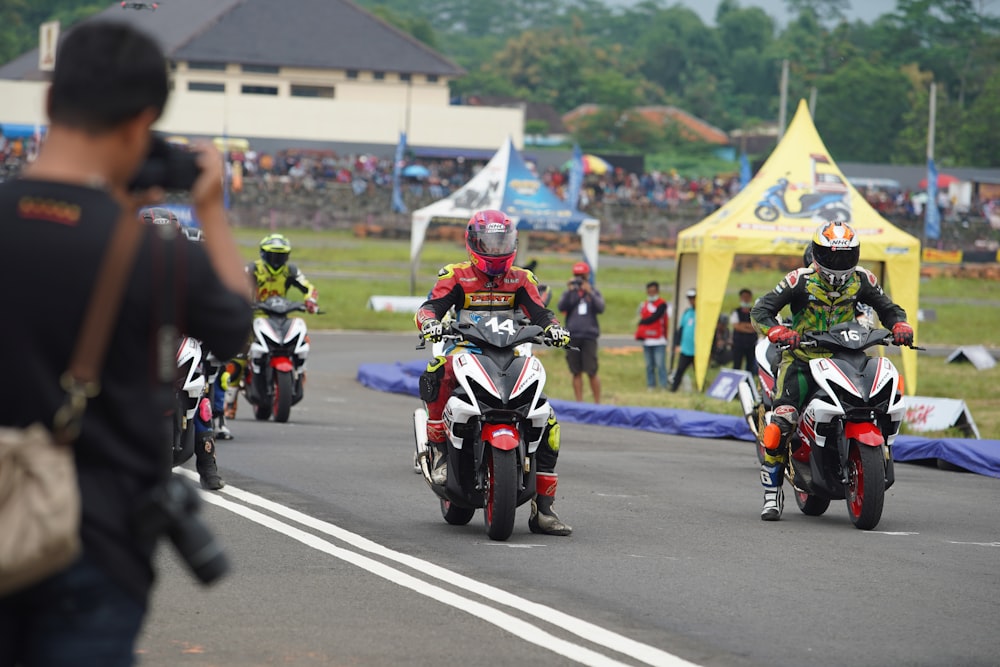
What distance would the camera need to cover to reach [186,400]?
11.7 metres

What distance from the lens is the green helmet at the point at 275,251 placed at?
17.5 m

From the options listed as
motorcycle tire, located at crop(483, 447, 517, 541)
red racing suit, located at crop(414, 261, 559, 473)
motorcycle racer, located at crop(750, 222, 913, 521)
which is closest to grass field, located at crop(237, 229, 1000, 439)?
motorcycle racer, located at crop(750, 222, 913, 521)

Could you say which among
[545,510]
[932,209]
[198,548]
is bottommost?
[545,510]

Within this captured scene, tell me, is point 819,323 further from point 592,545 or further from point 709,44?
point 709,44

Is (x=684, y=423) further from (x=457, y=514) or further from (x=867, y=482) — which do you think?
(x=457, y=514)

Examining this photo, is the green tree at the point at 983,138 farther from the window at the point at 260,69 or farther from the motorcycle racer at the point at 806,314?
the motorcycle racer at the point at 806,314

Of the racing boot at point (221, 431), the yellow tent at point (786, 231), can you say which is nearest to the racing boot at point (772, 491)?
the racing boot at point (221, 431)

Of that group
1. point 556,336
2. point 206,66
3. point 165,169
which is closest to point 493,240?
point 556,336

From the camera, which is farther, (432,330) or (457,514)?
(457,514)

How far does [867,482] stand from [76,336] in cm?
820

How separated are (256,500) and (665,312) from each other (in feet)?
52.0

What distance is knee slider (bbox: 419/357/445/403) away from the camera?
35.5 feet

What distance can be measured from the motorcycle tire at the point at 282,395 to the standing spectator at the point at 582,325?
634 cm

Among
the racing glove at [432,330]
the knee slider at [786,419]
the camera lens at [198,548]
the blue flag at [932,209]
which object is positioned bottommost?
the knee slider at [786,419]
